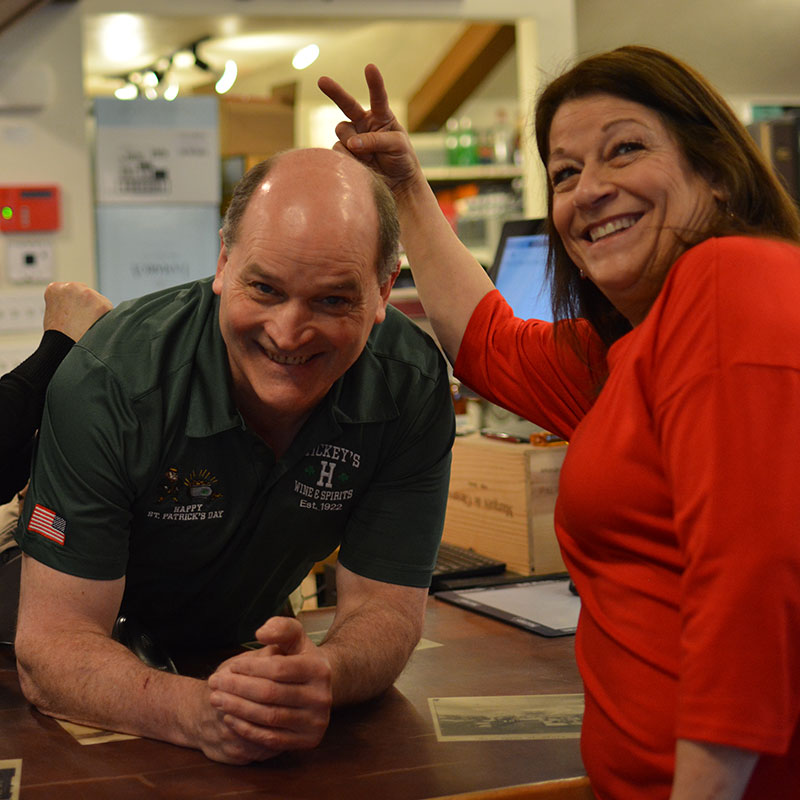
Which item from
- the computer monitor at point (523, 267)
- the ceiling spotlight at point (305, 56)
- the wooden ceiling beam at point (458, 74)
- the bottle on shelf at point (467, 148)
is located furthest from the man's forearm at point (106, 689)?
the ceiling spotlight at point (305, 56)

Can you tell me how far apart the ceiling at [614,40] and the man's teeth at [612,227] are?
557 cm

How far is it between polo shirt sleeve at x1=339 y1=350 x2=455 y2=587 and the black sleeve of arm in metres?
0.46

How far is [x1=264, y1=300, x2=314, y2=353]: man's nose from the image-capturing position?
1.25 meters

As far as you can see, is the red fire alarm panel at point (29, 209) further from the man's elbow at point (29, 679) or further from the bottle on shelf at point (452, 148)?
the bottle on shelf at point (452, 148)

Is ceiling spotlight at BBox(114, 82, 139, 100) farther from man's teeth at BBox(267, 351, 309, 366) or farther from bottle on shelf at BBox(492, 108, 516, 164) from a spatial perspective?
man's teeth at BBox(267, 351, 309, 366)

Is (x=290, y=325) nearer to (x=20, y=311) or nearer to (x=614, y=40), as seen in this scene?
(x=20, y=311)

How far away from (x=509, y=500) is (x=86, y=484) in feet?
3.26

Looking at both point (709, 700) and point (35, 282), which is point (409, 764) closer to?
point (709, 700)

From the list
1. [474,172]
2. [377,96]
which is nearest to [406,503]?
[377,96]

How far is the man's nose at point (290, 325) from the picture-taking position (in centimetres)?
125

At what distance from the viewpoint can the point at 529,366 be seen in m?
1.50

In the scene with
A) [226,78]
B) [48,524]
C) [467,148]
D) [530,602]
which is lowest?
[530,602]

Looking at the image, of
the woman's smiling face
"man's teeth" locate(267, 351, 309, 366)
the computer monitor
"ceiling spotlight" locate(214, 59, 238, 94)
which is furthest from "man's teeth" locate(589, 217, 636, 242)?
"ceiling spotlight" locate(214, 59, 238, 94)

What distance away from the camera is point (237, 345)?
1.32 metres
